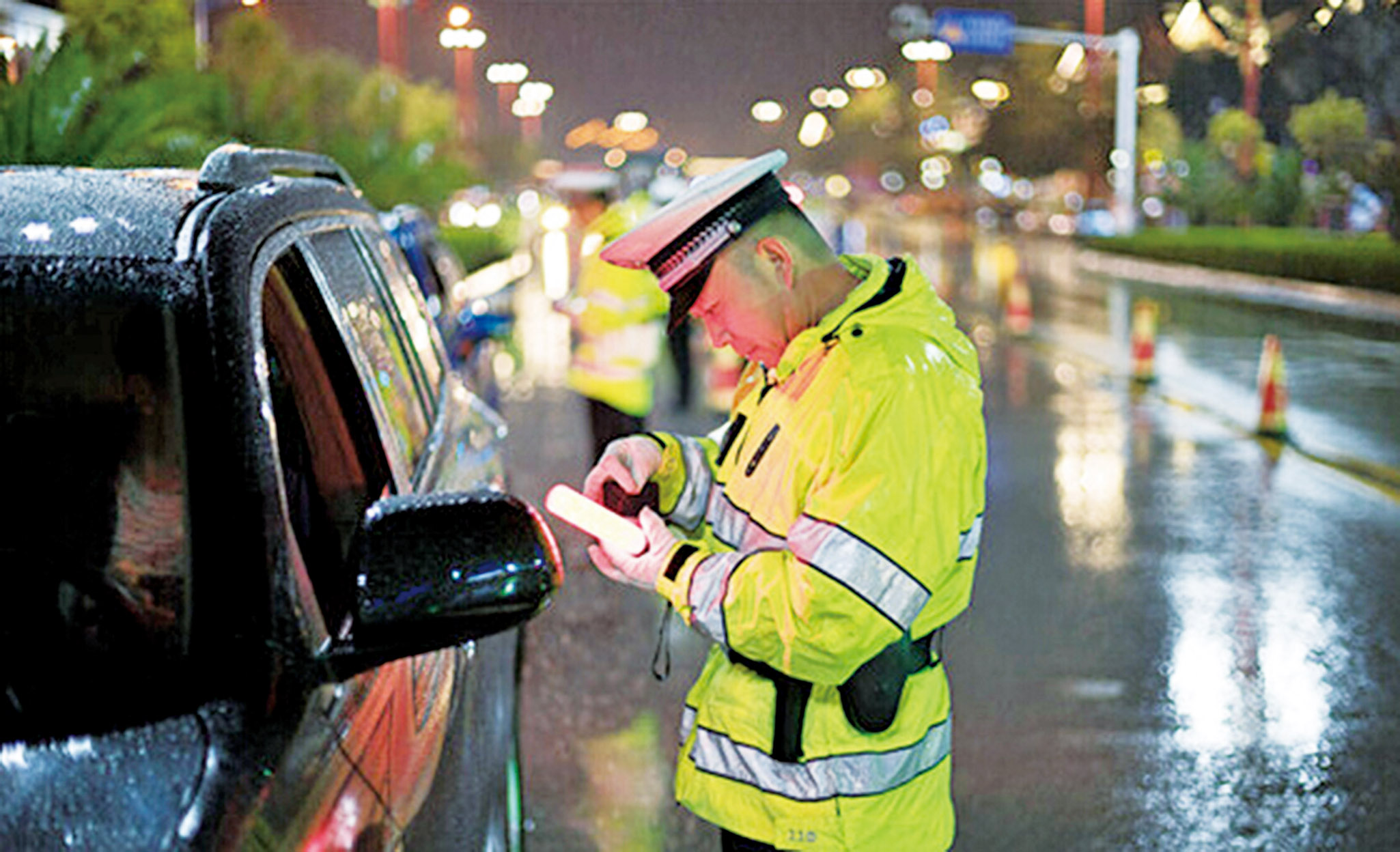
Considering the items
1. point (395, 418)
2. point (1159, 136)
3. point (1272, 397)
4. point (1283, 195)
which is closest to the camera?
point (395, 418)

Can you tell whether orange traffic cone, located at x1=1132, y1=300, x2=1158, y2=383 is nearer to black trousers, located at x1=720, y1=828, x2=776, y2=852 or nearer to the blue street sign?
black trousers, located at x1=720, y1=828, x2=776, y2=852

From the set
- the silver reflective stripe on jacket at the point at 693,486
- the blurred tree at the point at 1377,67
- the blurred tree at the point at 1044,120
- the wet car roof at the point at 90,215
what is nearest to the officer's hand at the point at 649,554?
the silver reflective stripe on jacket at the point at 693,486

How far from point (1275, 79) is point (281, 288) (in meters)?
59.6

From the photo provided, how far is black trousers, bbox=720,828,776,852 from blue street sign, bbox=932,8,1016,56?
51123mm

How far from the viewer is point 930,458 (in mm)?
2672

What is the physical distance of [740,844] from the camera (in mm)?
3000

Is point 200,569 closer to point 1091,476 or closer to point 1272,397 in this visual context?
point 1091,476

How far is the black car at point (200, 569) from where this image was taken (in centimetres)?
209

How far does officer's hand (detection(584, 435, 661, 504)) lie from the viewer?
10.4 ft

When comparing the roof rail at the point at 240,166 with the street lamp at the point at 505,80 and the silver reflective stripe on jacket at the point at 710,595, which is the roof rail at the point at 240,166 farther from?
the street lamp at the point at 505,80

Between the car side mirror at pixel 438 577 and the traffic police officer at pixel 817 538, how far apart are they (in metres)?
0.36

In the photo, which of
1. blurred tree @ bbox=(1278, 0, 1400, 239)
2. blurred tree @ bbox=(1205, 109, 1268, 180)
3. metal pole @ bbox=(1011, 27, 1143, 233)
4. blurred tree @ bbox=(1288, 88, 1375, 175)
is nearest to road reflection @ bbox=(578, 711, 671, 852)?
blurred tree @ bbox=(1278, 0, 1400, 239)

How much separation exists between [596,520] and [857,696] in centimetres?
48

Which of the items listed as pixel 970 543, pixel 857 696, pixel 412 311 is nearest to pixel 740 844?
pixel 857 696
